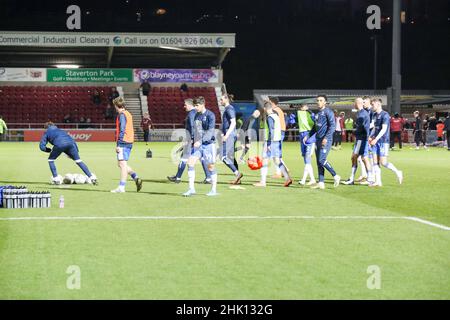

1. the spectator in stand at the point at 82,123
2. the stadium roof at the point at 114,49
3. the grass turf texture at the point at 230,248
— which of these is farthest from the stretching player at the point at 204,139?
the stadium roof at the point at 114,49

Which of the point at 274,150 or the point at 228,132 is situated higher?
the point at 228,132

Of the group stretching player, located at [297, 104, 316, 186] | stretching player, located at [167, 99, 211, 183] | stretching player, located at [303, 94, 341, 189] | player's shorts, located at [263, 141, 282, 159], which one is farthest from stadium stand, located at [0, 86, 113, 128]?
stretching player, located at [303, 94, 341, 189]

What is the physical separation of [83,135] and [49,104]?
5643 millimetres

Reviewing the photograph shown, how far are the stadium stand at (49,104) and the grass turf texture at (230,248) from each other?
4185 cm

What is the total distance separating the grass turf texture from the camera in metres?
7.23

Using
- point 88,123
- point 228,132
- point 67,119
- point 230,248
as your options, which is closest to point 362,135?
point 228,132

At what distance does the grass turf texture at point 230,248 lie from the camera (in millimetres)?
7234

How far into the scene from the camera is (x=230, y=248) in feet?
31.5

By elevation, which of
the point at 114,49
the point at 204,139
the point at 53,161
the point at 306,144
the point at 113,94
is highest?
the point at 114,49

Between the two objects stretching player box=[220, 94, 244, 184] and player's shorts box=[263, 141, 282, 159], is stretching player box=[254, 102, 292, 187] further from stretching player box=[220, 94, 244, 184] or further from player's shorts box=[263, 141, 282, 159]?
stretching player box=[220, 94, 244, 184]

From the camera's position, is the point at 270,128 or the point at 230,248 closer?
the point at 230,248

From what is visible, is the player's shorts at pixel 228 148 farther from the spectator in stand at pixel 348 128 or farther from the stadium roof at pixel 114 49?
the stadium roof at pixel 114 49

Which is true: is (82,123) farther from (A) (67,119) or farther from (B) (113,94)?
(B) (113,94)

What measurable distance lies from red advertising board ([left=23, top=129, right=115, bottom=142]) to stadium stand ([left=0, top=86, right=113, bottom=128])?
1857 mm
